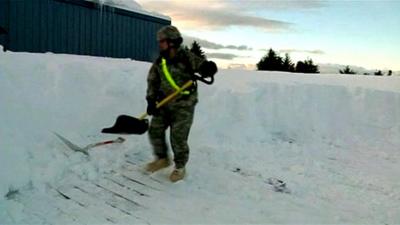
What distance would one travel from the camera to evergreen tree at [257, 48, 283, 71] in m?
25.5

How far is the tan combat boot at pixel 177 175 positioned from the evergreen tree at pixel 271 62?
20.5m

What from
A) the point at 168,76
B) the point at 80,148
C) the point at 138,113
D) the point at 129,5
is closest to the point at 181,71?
the point at 168,76

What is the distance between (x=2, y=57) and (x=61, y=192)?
4.21 meters

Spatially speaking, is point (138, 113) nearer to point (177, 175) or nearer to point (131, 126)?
point (131, 126)

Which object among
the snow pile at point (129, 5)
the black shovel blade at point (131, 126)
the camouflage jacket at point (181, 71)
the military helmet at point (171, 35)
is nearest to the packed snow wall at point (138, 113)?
the black shovel blade at point (131, 126)

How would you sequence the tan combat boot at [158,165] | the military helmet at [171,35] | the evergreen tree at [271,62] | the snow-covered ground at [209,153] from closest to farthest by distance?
the snow-covered ground at [209,153] < the military helmet at [171,35] < the tan combat boot at [158,165] < the evergreen tree at [271,62]

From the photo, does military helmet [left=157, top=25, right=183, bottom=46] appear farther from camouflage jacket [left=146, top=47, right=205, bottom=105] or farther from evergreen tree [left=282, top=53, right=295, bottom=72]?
evergreen tree [left=282, top=53, right=295, bottom=72]

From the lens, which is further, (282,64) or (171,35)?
(282,64)

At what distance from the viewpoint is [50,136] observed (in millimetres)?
6090

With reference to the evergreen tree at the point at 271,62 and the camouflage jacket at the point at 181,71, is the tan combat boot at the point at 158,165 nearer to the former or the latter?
the camouflage jacket at the point at 181,71

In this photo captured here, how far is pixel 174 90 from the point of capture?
5387 millimetres

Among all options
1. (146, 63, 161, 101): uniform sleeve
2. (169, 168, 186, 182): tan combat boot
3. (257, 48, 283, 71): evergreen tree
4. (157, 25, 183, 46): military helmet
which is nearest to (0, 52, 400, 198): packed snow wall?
(169, 168, 186, 182): tan combat boot

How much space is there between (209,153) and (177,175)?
1.10 m

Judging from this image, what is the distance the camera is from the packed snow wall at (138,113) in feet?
18.7
